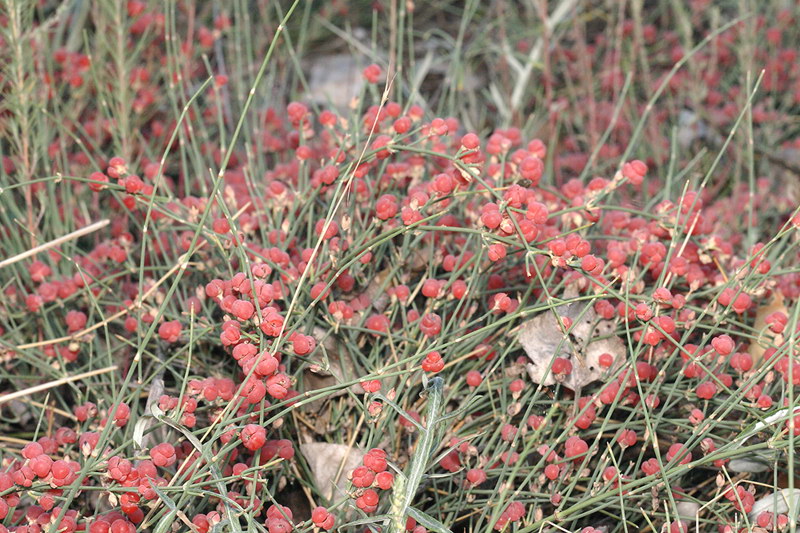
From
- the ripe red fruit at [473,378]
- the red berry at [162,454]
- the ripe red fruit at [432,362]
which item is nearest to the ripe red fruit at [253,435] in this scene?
the red berry at [162,454]

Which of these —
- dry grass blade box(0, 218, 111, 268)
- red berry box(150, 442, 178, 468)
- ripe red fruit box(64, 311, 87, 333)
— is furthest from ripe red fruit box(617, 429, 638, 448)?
ripe red fruit box(64, 311, 87, 333)

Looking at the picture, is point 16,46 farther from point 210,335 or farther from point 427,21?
point 427,21

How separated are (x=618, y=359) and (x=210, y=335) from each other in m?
0.64

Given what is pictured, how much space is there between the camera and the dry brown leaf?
131cm

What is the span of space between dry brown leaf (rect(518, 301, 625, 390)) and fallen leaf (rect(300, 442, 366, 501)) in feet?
0.95

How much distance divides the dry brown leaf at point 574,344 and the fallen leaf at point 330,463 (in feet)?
0.95

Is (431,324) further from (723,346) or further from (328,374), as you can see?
(723,346)

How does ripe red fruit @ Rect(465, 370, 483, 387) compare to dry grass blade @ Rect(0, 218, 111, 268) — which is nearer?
dry grass blade @ Rect(0, 218, 111, 268)

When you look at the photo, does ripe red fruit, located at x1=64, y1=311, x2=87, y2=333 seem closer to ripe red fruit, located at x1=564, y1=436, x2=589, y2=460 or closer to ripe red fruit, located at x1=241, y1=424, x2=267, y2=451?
ripe red fruit, located at x1=241, y1=424, x2=267, y2=451

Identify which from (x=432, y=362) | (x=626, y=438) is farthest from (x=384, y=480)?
(x=626, y=438)

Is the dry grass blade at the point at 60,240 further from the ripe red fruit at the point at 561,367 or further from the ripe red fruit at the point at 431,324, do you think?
the ripe red fruit at the point at 561,367

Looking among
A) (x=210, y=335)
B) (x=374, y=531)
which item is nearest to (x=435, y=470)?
(x=374, y=531)

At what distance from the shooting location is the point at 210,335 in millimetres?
1401

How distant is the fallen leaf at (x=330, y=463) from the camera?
50.9 inches
